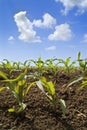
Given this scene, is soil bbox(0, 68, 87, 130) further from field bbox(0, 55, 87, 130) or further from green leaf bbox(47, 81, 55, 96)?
green leaf bbox(47, 81, 55, 96)

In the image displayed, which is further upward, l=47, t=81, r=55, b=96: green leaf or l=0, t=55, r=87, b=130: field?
l=47, t=81, r=55, b=96: green leaf

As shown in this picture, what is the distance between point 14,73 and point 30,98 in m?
2.14

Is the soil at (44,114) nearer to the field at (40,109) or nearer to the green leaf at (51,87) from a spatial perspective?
the field at (40,109)

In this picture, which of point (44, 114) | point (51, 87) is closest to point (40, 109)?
point (44, 114)

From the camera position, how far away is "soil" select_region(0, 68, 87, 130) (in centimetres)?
302

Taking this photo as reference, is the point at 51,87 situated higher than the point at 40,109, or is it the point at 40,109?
the point at 51,87

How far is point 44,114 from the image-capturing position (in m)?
3.22

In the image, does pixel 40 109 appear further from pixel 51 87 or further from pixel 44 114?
pixel 51 87

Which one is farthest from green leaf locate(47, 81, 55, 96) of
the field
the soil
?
the soil

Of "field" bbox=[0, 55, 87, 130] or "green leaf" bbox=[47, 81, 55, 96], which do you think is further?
"green leaf" bbox=[47, 81, 55, 96]

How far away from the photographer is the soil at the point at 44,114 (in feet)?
9.89

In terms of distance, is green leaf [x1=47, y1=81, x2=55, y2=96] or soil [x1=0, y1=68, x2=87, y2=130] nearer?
soil [x1=0, y1=68, x2=87, y2=130]

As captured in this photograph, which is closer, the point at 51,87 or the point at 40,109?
the point at 51,87

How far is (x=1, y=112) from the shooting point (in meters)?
3.25
